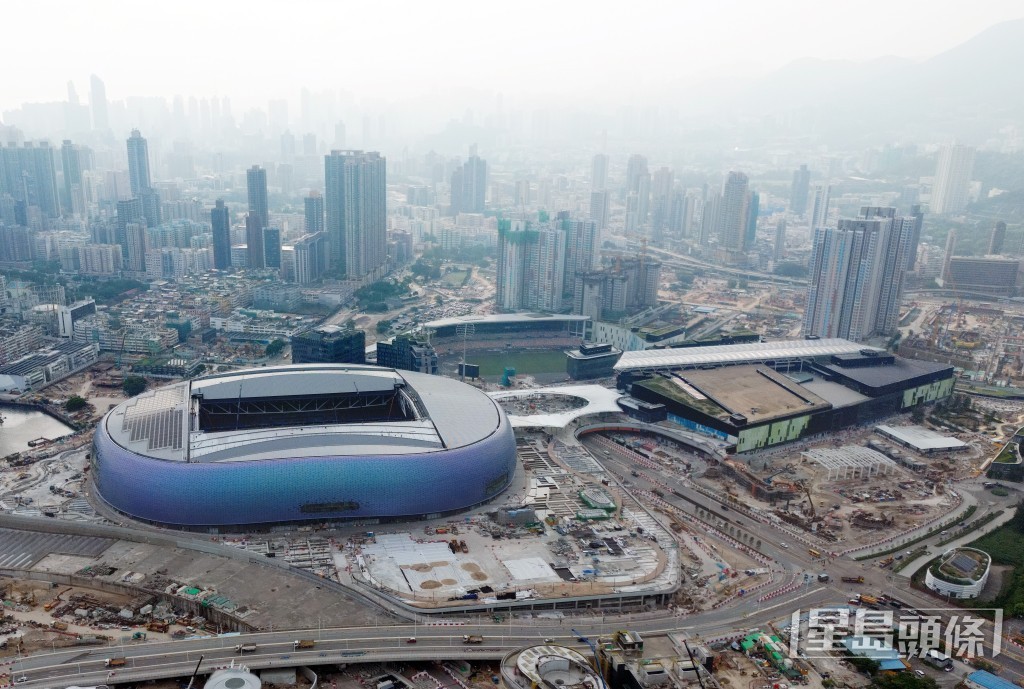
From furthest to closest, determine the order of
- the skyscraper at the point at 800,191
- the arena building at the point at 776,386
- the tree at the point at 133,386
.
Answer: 1. the skyscraper at the point at 800,191
2. the tree at the point at 133,386
3. the arena building at the point at 776,386

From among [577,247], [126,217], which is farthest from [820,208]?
[126,217]


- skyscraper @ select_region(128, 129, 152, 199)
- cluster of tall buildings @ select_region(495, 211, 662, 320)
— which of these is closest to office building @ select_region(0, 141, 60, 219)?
skyscraper @ select_region(128, 129, 152, 199)

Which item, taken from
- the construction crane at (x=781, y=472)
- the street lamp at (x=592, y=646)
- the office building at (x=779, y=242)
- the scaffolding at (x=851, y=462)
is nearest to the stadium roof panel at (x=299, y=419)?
the street lamp at (x=592, y=646)

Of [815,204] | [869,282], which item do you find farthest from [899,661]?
[815,204]

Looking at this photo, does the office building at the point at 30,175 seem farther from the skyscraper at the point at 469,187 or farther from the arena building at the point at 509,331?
the arena building at the point at 509,331

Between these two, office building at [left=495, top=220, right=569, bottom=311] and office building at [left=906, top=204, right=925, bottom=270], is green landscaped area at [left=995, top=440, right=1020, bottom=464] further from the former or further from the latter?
office building at [left=495, top=220, right=569, bottom=311]

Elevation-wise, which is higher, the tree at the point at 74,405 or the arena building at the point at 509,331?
the arena building at the point at 509,331

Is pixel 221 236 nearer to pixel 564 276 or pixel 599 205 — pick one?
pixel 564 276
